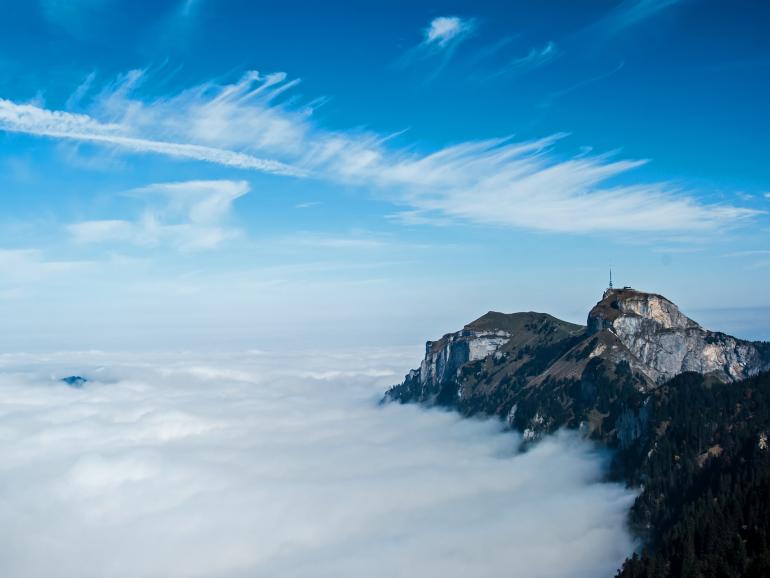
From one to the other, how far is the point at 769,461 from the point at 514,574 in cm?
8511

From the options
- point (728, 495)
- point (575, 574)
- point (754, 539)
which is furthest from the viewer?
point (575, 574)

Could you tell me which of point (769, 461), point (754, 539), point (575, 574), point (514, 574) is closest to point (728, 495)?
point (769, 461)

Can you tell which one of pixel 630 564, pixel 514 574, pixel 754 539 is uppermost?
pixel 754 539

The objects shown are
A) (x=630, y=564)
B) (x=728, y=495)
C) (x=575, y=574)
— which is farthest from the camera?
(x=575, y=574)

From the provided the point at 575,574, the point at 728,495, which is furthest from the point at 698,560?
the point at 575,574

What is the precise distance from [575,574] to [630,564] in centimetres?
3044

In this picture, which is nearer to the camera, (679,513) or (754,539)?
(754,539)

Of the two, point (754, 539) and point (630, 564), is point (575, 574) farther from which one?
point (754, 539)

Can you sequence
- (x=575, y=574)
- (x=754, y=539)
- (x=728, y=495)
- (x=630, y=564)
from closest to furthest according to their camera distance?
(x=754, y=539)
(x=630, y=564)
(x=728, y=495)
(x=575, y=574)

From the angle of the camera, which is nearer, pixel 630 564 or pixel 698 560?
pixel 698 560

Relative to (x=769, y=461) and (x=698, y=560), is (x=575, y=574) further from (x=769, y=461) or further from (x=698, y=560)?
(x=769, y=461)

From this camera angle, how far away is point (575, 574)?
188 m

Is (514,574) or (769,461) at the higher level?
(769,461)

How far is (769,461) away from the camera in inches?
7141
